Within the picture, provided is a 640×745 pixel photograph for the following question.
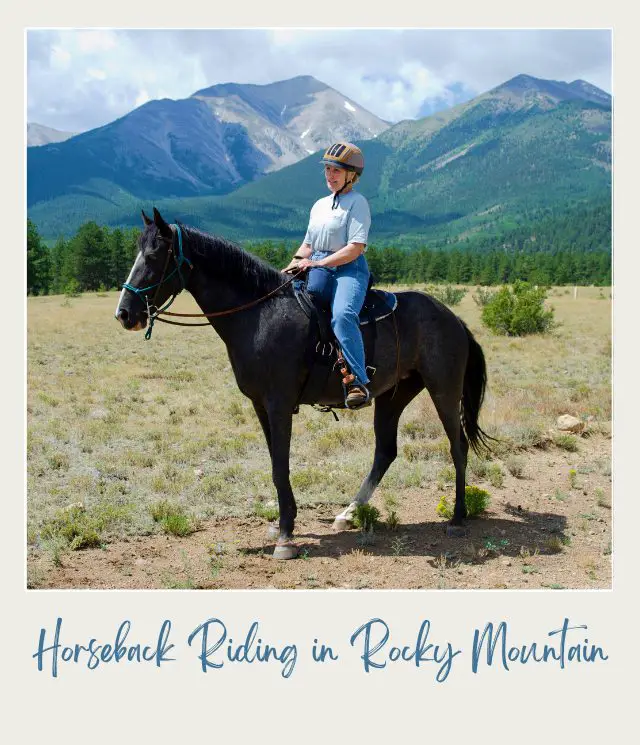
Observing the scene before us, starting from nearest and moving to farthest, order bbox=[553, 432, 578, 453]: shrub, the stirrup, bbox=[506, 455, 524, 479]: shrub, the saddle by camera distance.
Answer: the stirrup, the saddle, bbox=[506, 455, 524, 479]: shrub, bbox=[553, 432, 578, 453]: shrub

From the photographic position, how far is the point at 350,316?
684 cm

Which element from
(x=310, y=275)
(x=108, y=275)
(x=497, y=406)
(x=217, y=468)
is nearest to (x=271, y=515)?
(x=217, y=468)

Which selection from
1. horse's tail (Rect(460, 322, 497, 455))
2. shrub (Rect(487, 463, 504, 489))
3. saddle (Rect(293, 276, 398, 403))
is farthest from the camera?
shrub (Rect(487, 463, 504, 489))

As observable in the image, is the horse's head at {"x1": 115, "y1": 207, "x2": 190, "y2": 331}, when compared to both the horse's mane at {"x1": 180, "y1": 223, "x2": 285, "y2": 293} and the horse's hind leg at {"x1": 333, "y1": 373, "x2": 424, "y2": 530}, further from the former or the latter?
the horse's hind leg at {"x1": 333, "y1": 373, "x2": 424, "y2": 530}

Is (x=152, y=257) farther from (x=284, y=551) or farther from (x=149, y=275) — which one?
(x=284, y=551)

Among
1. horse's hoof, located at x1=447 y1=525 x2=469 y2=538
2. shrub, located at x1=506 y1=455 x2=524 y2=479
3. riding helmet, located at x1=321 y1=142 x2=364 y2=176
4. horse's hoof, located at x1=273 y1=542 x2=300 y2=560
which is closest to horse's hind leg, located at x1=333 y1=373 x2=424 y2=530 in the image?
horse's hoof, located at x1=447 y1=525 x2=469 y2=538

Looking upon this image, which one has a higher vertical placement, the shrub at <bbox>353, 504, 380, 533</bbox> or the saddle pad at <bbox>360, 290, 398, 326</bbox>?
the saddle pad at <bbox>360, 290, 398, 326</bbox>

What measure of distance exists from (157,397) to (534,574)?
10.9 meters

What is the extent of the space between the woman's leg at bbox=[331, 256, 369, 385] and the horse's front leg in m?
0.86

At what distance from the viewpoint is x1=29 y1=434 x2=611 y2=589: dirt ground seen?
21.2 ft

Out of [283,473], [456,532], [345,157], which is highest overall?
[345,157]

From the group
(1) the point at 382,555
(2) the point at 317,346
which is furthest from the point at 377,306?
(1) the point at 382,555

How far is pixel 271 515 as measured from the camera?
8.17 m

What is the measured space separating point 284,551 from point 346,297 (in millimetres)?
2671
